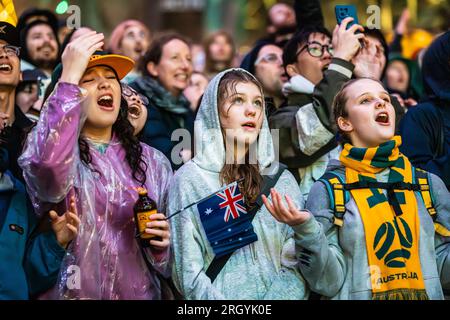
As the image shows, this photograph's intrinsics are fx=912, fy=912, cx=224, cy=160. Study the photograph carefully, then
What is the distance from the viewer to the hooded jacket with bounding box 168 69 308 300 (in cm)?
512

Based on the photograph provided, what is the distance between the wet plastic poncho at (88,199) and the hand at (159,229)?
135mm

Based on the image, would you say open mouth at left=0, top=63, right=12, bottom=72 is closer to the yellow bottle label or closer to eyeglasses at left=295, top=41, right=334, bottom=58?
→ the yellow bottle label

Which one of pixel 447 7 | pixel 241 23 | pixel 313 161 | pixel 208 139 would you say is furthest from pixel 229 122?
pixel 241 23

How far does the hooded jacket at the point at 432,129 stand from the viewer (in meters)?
6.05

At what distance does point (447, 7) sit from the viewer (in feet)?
45.7

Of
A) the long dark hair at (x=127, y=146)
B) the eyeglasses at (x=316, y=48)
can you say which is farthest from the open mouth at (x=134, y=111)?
the eyeglasses at (x=316, y=48)

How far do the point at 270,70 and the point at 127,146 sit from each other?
87.1 inches

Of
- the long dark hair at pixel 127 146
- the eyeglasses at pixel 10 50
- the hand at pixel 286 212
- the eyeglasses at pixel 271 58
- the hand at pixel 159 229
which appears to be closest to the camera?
the hand at pixel 286 212

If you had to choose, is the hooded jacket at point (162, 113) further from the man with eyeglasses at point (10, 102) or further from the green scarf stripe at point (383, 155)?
the green scarf stripe at point (383, 155)

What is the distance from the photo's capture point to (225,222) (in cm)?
523

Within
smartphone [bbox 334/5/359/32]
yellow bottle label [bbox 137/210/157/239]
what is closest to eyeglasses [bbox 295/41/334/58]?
smartphone [bbox 334/5/359/32]

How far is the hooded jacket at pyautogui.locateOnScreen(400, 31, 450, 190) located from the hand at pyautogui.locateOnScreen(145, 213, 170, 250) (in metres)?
1.89

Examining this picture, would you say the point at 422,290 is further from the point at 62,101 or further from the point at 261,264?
the point at 62,101

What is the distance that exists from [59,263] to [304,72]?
2552 millimetres
